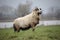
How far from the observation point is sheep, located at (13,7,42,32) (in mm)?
2184

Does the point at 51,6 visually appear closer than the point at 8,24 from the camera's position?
No

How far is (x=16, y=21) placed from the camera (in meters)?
2.19

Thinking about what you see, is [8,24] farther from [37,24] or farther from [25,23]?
[37,24]

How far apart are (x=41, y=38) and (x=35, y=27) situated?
8.0 inches

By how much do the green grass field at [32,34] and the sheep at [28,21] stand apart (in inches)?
2.6

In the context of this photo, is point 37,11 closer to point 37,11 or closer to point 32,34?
point 37,11

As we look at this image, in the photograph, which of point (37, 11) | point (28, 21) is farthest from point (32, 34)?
point (37, 11)

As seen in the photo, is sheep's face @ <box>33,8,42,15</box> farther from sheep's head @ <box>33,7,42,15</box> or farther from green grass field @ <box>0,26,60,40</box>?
green grass field @ <box>0,26,60,40</box>

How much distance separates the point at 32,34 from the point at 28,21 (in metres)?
0.22

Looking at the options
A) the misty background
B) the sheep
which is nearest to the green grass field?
the sheep

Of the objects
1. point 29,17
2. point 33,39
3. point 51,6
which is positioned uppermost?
point 51,6

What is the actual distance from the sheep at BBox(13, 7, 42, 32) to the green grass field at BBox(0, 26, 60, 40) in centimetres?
7

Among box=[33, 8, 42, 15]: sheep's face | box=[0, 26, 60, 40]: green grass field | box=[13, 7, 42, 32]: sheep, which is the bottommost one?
box=[0, 26, 60, 40]: green grass field

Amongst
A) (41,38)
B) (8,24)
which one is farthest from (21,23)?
(41,38)
